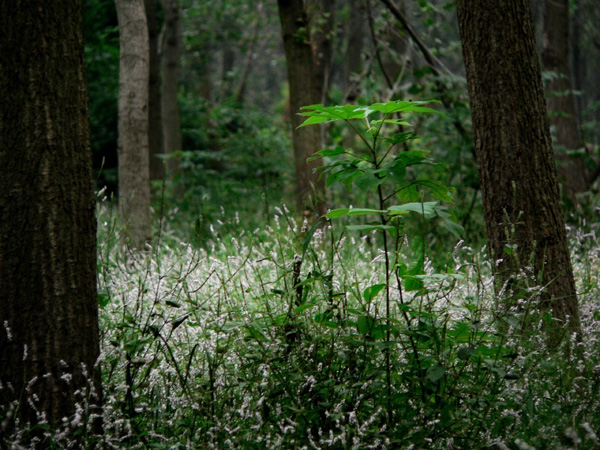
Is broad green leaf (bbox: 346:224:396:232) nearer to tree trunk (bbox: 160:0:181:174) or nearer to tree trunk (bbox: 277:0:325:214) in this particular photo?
tree trunk (bbox: 277:0:325:214)

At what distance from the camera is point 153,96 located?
11266mm

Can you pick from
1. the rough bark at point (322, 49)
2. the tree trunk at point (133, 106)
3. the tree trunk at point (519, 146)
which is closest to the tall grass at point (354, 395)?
the tree trunk at point (519, 146)

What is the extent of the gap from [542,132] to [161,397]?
2.77 metres

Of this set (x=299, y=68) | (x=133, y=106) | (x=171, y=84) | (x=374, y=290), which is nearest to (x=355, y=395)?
(x=374, y=290)

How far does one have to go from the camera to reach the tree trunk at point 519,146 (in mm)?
3691

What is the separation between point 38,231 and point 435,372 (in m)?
1.90

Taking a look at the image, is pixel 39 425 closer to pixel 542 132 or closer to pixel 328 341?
pixel 328 341

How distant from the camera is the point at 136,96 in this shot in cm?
715

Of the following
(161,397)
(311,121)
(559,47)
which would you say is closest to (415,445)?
(161,397)

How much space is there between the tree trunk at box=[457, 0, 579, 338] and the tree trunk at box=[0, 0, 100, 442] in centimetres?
250

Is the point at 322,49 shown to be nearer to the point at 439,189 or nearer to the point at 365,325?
the point at 439,189

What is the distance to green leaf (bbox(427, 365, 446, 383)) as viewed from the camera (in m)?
2.51

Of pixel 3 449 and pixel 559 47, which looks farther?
pixel 559 47

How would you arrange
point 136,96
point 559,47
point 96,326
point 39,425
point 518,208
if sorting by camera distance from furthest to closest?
point 559,47
point 136,96
point 518,208
point 96,326
point 39,425
